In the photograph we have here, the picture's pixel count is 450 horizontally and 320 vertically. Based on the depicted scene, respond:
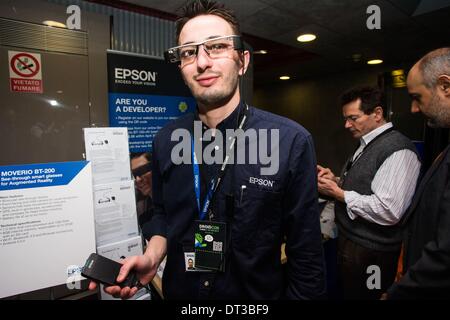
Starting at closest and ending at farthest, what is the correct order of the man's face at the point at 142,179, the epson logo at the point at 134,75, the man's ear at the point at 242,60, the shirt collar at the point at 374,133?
the man's ear at the point at 242,60
the shirt collar at the point at 374,133
the epson logo at the point at 134,75
the man's face at the point at 142,179

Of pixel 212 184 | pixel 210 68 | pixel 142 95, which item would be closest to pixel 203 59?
pixel 210 68

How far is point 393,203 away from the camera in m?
1.70

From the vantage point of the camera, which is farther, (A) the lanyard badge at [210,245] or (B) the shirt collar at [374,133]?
(B) the shirt collar at [374,133]

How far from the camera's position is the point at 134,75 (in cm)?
267

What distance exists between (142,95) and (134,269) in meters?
2.10

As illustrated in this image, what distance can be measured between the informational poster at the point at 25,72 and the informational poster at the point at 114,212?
1.05 meters

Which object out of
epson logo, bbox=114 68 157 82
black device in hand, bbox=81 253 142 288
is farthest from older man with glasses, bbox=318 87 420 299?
epson logo, bbox=114 68 157 82

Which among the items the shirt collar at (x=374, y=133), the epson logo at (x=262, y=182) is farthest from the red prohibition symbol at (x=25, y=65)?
the shirt collar at (x=374, y=133)

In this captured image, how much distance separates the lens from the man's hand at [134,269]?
3.07 feet

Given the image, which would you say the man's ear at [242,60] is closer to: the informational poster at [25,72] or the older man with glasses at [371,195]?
the older man with glasses at [371,195]

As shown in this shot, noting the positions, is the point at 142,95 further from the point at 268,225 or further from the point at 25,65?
the point at 268,225

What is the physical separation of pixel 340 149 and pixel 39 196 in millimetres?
5869
